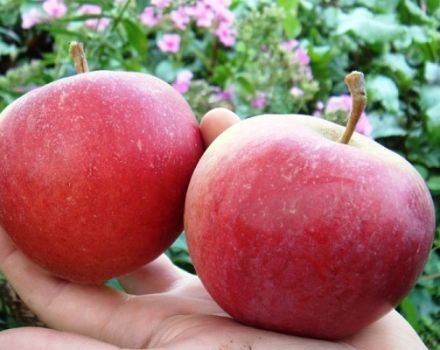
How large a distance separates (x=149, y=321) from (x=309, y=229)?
368mm

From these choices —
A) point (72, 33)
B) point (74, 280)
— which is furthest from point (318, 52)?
point (74, 280)

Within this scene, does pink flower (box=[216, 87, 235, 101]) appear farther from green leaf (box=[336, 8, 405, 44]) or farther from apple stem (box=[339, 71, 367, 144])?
apple stem (box=[339, 71, 367, 144])

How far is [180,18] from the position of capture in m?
1.76

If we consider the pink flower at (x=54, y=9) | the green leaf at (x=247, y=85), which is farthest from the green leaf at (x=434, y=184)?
the pink flower at (x=54, y=9)

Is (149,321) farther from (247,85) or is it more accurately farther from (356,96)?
(247,85)

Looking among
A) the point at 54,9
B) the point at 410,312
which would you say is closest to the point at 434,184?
the point at 410,312

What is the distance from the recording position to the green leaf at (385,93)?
1754 mm

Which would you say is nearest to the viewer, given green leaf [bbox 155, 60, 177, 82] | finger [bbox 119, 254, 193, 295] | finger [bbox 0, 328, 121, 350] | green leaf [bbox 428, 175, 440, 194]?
finger [bbox 0, 328, 121, 350]

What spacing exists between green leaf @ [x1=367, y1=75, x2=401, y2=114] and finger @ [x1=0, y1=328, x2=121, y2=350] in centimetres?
117

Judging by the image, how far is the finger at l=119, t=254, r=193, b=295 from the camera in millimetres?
1177

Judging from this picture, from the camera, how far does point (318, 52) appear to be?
6.48ft

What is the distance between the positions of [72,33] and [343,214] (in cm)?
97

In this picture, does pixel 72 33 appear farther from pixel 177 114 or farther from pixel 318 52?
pixel 318 52

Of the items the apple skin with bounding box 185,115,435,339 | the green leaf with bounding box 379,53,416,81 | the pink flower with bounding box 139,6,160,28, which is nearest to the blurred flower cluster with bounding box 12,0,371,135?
the pink flower with bounding box 139,6,160,28
